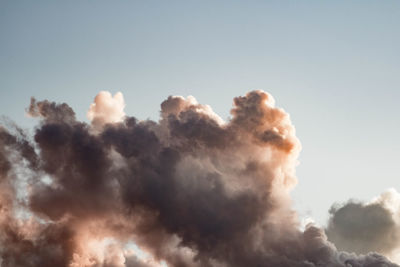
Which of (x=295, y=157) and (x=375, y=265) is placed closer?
(x=295, y=157)

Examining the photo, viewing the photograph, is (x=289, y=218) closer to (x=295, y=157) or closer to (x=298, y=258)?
(x=298, y=258)

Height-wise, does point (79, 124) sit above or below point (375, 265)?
above

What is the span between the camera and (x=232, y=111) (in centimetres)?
16750

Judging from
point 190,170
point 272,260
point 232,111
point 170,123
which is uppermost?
point 232,111

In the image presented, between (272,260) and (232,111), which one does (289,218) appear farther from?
(232,111)

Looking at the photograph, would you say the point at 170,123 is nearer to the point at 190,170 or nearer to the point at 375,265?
the point at 190,170

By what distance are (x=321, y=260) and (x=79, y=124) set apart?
119368 millimetres

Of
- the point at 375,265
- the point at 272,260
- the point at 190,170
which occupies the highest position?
the point at 190,170

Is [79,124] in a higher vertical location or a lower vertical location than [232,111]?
lower

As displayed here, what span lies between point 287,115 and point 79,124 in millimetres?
90403

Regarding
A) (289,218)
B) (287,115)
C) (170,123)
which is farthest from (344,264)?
(170,123)

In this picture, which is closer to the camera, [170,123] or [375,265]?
[170,123]

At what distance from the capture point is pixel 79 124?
169 meters

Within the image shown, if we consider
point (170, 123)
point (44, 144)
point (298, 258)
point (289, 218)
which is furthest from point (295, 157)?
point (44, 144)
